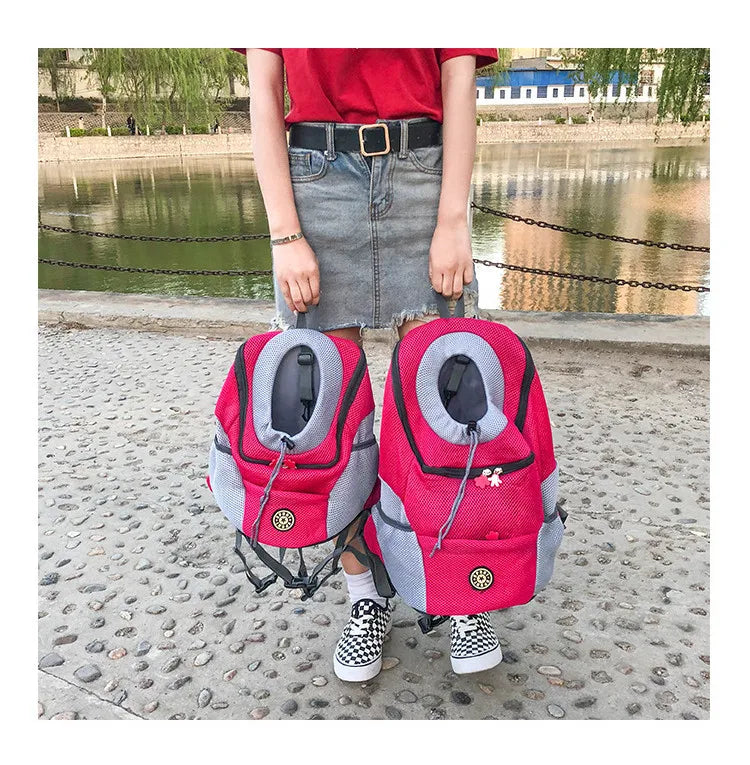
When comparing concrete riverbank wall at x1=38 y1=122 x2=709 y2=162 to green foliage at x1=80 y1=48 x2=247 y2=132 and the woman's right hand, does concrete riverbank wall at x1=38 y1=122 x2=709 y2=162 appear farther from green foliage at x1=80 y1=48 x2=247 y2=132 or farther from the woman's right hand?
the woman's right hand

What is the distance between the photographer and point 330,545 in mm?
2416

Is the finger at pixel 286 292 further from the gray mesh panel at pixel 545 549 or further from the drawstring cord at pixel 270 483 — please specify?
the gray mesh panel at pixel 545 549

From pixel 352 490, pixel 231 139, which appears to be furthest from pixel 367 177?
pixel 231 139

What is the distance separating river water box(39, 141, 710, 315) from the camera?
6967mm

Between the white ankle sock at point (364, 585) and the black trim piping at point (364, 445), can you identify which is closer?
the black trim piping at point (364, 445)

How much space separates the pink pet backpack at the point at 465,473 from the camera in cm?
143

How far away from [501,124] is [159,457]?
115ft

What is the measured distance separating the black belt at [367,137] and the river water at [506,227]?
4799mm

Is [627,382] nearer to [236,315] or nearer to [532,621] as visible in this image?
[532,621]

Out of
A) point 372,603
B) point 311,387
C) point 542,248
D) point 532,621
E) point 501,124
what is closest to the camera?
point 311,387

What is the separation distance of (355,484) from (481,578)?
0.34m

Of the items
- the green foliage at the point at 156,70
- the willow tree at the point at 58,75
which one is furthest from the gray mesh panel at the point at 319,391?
the willow tree at the point at 58,75

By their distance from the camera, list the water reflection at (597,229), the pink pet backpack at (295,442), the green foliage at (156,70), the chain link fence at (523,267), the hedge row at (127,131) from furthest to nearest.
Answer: the hedge row at (127,131)
the green foliage at (156,70)
the water reflection at (597,229)
the chain link fence at (523,267)
the pink pet backpack at (295,442)

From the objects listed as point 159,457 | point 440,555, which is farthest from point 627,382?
point 440,555
